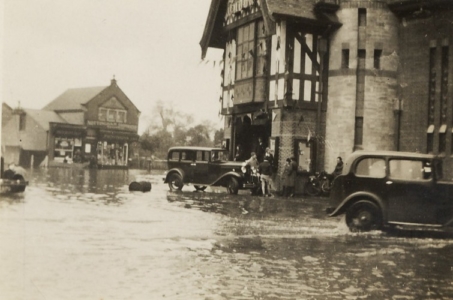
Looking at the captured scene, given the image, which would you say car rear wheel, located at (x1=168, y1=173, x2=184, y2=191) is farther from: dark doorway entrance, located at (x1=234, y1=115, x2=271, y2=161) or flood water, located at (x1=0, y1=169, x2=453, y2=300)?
dark doorway entrance, located at (x1=234, y1=115, x2=271, y2=161)

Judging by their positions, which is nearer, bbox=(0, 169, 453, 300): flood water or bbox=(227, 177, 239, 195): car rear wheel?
bbox=(0, 169, 453, 300): flood water

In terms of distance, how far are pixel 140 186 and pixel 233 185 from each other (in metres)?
5.51

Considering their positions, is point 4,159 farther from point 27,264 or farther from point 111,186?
point 111,186

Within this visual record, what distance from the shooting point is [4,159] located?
4.34 metres

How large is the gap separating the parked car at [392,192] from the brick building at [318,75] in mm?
3611

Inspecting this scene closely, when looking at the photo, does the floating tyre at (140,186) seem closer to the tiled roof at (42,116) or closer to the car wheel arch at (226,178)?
the tiled roof at (42,116)

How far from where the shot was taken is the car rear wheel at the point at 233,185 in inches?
479

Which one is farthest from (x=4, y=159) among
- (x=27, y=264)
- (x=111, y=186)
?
(x=111, y=186)

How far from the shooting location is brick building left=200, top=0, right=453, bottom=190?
11.2 metres

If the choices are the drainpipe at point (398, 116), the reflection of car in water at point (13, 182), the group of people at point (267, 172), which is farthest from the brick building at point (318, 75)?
the reflection of car in water at point (13, 182)

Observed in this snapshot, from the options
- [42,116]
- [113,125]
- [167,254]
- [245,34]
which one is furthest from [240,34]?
[42,116]

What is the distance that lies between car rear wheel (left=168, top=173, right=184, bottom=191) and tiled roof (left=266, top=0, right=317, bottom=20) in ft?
16.0

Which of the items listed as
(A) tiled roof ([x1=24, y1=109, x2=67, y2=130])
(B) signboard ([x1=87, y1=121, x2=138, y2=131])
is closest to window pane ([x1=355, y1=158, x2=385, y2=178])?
(B) signboard ([x1=87, y1=121, x2=138, y2=131])

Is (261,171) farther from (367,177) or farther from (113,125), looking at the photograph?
(113,125)
